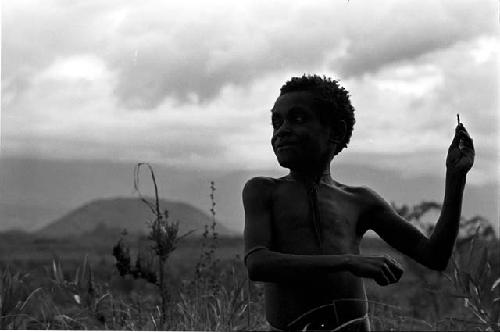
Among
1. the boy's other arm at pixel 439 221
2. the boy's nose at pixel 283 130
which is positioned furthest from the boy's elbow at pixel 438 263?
the boy's nose at pixel 283 130

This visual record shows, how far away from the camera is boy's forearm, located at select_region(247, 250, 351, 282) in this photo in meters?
2.27

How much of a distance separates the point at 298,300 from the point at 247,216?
1.00 feet

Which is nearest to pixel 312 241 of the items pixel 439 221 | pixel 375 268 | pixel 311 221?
pixel 311 221

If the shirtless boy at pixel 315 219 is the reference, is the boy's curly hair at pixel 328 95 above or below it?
above

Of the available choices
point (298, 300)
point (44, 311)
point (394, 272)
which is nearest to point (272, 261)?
point (298, 300)

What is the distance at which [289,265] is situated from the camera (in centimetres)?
232

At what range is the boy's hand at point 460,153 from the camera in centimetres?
242

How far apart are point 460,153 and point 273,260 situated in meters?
0.65

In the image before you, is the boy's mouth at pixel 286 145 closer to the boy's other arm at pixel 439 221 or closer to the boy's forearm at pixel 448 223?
the boy's other arm at pixel 439 221

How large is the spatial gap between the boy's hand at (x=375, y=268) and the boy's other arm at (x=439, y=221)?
0.32 m

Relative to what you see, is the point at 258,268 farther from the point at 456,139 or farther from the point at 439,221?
the point at 456,139

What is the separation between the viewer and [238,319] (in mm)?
3789

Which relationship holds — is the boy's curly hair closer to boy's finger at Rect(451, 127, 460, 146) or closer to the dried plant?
boy's finger at Rect(451, 127, 460, 146)

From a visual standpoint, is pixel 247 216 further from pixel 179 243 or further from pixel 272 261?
pixel 179 243
